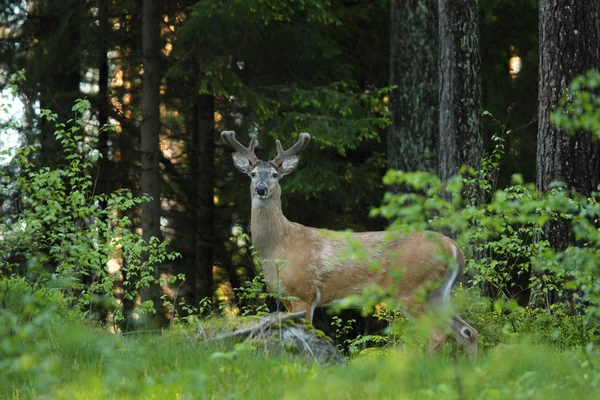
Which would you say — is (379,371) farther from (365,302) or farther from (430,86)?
(430,86)

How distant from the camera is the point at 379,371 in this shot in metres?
5.43

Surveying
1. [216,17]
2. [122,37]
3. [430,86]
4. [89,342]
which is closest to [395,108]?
[430,86]

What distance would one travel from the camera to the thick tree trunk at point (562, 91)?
1000 centimetres

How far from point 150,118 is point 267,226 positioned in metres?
7.19

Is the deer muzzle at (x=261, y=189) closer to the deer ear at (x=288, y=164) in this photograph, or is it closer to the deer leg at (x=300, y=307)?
the deer ear at (x=288, y=164)

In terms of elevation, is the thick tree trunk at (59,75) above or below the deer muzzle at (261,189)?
above

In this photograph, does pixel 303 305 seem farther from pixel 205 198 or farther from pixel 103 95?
pixel 205 198

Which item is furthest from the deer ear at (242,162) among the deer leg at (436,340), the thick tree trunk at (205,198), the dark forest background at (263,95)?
the thick tree trunk at (205,198)

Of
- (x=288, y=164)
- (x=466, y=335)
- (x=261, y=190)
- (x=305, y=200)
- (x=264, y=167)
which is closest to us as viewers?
(x=466, y=335)

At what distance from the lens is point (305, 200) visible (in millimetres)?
16297

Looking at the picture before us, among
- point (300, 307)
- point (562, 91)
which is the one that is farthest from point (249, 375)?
point (562, 91)

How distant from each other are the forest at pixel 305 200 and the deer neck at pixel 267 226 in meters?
0.02

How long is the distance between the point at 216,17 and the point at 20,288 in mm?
7278

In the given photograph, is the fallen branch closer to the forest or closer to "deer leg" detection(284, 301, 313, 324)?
the forest
